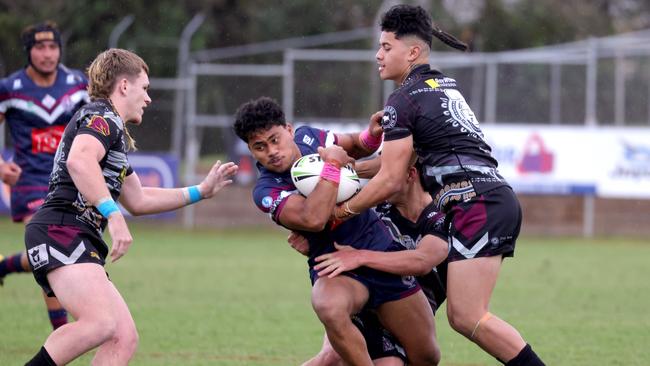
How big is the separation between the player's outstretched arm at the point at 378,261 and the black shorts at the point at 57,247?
1330 mm

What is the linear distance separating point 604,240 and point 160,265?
897cm

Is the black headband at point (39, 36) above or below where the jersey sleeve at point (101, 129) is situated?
above

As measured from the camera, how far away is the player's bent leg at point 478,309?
616cm

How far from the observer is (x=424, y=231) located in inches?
275

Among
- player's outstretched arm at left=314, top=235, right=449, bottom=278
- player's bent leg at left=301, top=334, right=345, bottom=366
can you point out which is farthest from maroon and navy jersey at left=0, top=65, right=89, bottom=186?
player's outstretched arm at left=314, top=235, right=449, bottom=278

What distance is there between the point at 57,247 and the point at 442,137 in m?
2.26

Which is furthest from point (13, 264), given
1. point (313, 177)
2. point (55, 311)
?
point (313, 177)

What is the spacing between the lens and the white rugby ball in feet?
20.9

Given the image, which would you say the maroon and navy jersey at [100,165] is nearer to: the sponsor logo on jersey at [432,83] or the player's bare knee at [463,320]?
the sponsor logo on jersey at [432,83]

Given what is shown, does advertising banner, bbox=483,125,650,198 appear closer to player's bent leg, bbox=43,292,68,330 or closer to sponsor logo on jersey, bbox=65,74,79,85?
sponsor logo on jersey, bbox=65,74,79,85

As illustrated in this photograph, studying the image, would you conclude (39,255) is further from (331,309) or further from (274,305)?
(274,305)

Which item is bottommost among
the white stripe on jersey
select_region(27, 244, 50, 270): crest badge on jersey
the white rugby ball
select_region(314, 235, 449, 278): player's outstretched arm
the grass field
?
the grass field

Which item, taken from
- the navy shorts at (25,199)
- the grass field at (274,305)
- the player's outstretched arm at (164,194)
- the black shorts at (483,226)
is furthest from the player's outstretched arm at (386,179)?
the navy shorts at (25,199)

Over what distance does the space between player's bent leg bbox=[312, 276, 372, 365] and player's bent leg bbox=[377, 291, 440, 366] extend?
26 centimetres
